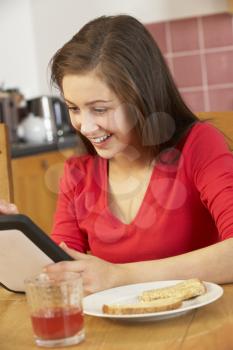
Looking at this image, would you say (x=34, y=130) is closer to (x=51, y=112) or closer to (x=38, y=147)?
(x=51, y=112)

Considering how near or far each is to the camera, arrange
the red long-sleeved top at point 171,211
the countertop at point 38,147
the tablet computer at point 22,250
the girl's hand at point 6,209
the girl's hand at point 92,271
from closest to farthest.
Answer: the tablet computer at point 22,250
the girl's hand at point 92,271
the girl's hand at point 6,209
the red long-sleeved top at point 171,211
the countertop at point 38,147

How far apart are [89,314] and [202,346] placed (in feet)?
0.68

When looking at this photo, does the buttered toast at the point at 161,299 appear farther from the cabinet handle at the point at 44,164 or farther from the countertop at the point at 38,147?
the cabinet handle at the point at 44,164

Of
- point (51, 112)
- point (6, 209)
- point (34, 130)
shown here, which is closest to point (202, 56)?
point (51, 112)

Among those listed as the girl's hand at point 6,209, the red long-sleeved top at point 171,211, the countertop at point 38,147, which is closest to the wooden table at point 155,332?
the girl's hand at point 6,209

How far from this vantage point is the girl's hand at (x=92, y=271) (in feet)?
4.48

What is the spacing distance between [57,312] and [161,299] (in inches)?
7.9

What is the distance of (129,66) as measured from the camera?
1.64 meters

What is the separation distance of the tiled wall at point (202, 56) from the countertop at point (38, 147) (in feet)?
2.37

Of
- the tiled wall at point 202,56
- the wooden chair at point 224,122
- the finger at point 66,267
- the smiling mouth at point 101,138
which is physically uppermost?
the smiling mouth at point 101,138

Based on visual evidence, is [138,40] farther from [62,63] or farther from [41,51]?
[41,51]

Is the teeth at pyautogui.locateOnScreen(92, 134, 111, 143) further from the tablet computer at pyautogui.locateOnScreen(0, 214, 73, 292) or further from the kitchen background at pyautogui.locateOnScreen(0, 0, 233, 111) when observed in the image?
the kitchen background at pyautogui.locateOnScreen(0, 0, 233, 111)

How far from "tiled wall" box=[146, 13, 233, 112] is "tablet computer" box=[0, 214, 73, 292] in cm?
332

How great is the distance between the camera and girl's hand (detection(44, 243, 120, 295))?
136cm
